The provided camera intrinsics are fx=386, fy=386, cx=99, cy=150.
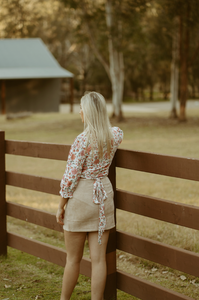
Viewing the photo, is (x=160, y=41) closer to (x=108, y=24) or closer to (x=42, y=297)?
(x=108, y=24)

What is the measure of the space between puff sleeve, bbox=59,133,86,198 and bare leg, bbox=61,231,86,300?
1.11ft

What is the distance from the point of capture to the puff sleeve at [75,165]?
261cm

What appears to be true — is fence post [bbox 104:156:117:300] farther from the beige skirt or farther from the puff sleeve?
the puff sleeve

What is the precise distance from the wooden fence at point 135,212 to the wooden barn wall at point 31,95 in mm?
26023

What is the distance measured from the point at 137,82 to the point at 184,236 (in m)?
45.9

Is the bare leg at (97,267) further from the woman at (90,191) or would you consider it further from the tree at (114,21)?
the tree at (114,21)

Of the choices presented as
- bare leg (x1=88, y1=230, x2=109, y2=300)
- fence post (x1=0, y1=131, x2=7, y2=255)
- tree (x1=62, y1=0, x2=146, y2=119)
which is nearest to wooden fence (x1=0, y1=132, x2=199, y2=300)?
fence post (x1=0, y1=131, x2=7, y2=255)

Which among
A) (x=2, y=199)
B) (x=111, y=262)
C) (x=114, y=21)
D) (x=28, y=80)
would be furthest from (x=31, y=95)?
(x=111, y=262)

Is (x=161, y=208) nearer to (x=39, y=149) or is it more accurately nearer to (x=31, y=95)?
(x=39, y=149)

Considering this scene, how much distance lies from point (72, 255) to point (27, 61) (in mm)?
27865

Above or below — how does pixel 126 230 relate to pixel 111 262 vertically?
below

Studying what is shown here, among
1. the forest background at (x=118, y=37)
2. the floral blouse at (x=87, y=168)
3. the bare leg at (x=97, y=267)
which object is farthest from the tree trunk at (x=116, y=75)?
the bare leg at (x=97, y=267)

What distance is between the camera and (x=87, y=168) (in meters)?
2.68

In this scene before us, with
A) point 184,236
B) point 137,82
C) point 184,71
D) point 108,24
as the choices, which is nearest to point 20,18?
point 137,82
